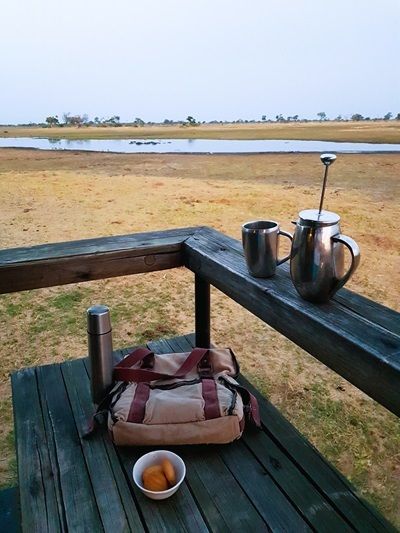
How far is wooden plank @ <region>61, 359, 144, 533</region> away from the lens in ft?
3.59

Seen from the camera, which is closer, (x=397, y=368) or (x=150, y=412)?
(x=397, y=368)

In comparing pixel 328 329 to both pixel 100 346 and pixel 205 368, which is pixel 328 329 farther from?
pixel 100 346

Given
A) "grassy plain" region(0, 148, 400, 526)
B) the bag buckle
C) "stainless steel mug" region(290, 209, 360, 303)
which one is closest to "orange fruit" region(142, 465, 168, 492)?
the bag buckle

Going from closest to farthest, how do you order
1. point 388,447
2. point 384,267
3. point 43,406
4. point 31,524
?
point 31,524 < point 43,406 < point 388,447 < point 384,267

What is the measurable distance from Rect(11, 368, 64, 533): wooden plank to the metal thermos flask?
0.78 feet

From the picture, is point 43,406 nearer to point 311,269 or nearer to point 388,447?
point 311,269

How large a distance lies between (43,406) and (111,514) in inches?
23.2

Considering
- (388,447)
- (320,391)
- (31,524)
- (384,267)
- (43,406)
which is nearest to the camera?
(31,524)

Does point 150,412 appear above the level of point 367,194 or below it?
above

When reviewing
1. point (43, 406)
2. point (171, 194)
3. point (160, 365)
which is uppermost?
point (160, 365)

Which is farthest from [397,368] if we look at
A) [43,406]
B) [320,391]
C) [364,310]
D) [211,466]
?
[320,391]

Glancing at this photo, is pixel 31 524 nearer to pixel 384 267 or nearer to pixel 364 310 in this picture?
pixel 364 310

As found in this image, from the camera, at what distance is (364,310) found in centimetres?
113

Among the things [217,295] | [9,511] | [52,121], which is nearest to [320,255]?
[9,511]
